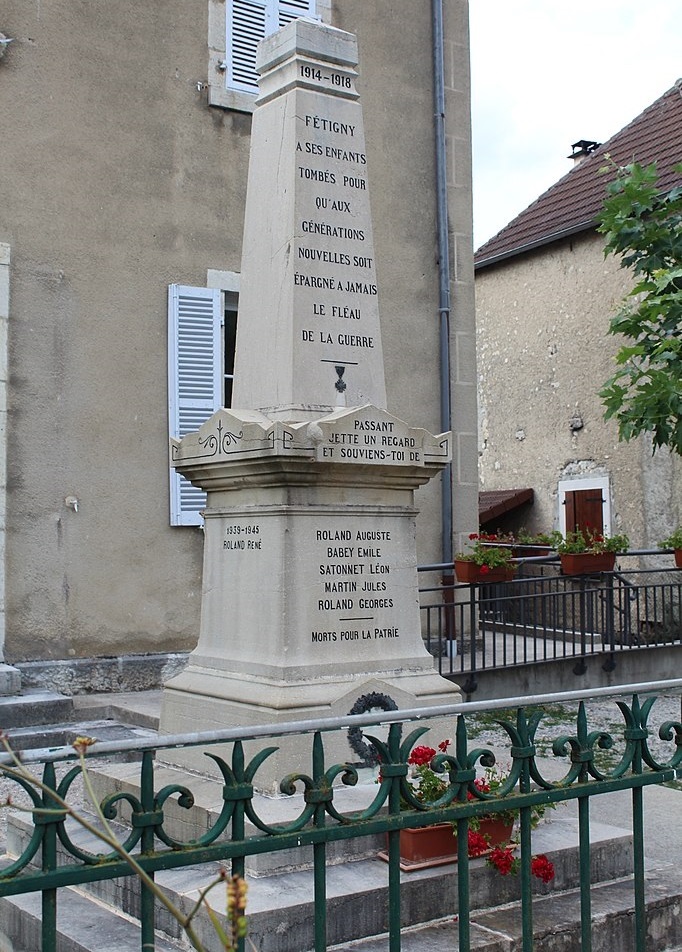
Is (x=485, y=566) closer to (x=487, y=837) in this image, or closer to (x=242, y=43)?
(x=242, y=43)

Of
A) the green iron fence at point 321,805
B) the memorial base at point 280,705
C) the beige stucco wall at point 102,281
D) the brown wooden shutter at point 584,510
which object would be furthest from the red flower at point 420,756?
the brown wooden shutter at point 584,510

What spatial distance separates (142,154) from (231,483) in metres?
4.92

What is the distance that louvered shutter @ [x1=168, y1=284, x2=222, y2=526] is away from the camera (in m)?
8.73

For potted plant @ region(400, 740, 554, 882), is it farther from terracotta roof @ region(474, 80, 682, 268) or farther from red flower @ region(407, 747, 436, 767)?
terracotta roof @ region(474, 80, 682, 268)

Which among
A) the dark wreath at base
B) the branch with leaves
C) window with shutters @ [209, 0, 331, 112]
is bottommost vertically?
the dark wreath at base

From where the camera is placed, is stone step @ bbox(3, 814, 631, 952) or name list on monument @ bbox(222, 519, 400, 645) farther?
name list on monument @ bbox(222, 519, 400, 645)

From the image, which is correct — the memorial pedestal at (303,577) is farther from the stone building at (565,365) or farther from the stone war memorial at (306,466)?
the stone building at (565,365)

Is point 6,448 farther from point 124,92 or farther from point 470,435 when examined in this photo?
point 470,435

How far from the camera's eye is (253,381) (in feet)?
16.5

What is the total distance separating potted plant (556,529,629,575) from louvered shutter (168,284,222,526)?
3.38 m

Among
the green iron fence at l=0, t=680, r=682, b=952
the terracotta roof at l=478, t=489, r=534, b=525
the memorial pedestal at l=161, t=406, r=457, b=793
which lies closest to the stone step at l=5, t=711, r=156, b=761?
the memorial pedestal at l=161, t=406, r=457, b=793

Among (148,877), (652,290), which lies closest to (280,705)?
(148,877)

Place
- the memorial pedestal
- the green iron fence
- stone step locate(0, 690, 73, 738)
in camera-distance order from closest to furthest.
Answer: the green iron fence, the memorial pedestal, stone step locate(0, 690, 73, 738)

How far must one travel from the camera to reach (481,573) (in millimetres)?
9328
